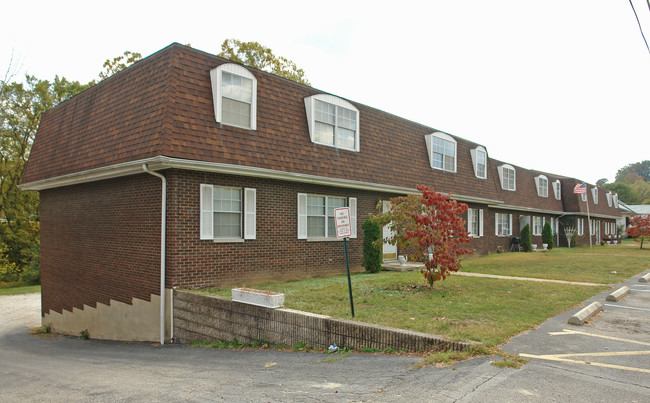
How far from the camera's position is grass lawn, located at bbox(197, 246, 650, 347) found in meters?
6.78

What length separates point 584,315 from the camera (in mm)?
7434

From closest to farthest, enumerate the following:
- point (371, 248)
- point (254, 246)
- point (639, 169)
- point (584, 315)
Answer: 1. point (584, 315)
2. point (254, 246)
3. point (371, 248)
4. point (639, 169)

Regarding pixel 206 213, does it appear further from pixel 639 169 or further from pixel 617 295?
pixel 639 169

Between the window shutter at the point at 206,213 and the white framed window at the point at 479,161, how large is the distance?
14.7 meters

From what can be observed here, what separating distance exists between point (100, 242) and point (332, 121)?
24.7 feet

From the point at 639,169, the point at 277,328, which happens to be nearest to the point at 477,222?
the point at 277,328

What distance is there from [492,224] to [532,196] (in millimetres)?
7121

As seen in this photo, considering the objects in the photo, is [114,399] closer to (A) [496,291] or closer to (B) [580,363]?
(B) [580,363]

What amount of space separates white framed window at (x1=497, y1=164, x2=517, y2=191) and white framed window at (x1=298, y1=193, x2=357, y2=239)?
16.1 m

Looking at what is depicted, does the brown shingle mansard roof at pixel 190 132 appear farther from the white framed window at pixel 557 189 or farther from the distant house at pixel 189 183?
the white framed window at pixel 557 189

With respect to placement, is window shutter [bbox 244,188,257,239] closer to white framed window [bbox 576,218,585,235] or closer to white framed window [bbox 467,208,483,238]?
white framed window [bbox 467,208,483,238]

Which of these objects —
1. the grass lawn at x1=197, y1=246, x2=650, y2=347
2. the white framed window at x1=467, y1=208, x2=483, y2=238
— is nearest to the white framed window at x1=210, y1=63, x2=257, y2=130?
the grass lawn at x1=197, y1=246, x2=650, y2=347

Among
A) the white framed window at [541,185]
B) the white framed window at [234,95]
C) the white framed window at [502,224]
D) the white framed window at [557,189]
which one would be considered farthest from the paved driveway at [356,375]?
the white framed window at [557,189]

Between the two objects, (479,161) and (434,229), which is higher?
(479,161)
